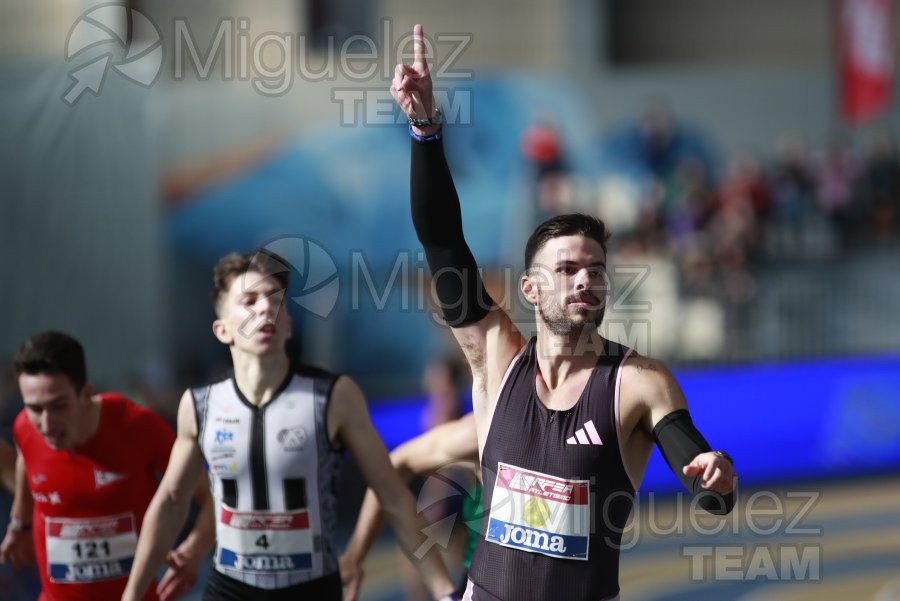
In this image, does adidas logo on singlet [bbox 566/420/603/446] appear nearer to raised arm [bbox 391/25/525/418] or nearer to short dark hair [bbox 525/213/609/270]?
raised arm [bbox 391/25/525/418]

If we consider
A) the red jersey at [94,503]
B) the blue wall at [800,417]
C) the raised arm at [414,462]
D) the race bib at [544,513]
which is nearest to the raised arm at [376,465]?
the raised arm at [414,462]

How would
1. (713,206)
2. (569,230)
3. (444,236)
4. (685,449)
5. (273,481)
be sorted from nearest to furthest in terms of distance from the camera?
(685,449) → (569,230) → (444,236) → (273,481) → (713,206)

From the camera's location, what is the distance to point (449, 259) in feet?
13.6

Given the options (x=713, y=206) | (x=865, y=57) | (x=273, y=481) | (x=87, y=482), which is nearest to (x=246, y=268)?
(x=273, y=481)

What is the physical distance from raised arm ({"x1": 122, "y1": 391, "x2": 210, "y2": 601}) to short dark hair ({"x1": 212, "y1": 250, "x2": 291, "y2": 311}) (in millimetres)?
488

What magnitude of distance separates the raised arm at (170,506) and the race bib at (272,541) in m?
0.27

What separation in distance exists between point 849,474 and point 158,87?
40.0 ft

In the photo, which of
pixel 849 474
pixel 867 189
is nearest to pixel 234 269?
pixel 849 474

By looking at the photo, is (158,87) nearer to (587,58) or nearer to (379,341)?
(379,341)

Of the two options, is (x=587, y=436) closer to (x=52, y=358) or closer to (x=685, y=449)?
(x=685, y=449)

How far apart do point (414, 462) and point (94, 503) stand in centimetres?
143

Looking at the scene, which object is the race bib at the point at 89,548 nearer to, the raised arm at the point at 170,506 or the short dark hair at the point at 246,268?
the raised arm at the point at 170,506

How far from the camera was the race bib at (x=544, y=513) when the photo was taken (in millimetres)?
3834

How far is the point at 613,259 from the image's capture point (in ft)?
49.4
